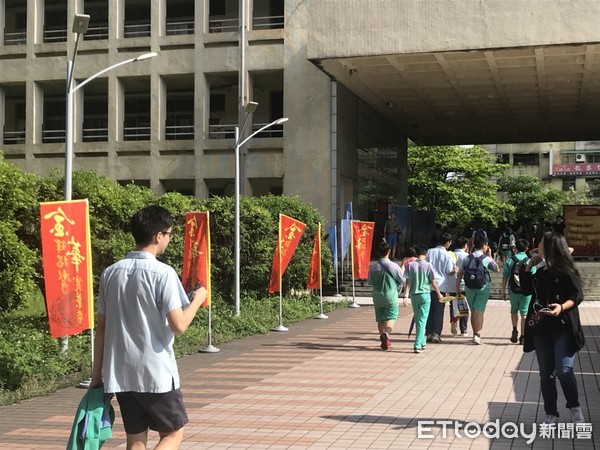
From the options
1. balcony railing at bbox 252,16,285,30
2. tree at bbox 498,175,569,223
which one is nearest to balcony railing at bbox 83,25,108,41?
balcony railing at bbox 252,16,285,30

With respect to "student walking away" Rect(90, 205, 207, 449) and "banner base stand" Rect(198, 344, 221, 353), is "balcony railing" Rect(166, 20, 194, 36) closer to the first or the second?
"banner base stand" Rect(198, 344, 221, 353)

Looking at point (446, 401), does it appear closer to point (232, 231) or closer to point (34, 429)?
point (34, 429)

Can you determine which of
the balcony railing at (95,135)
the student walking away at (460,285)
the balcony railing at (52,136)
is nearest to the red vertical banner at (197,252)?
the student walking away at (460,285)

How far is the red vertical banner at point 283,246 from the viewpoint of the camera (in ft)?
58.7

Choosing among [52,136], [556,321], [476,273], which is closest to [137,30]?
[52,136]

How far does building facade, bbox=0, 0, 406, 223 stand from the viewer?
3328 centimetres

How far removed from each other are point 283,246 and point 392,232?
54.1ft

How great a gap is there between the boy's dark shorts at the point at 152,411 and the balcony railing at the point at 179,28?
3313 cm

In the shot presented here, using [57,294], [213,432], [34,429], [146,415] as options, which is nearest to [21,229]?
[57,294]

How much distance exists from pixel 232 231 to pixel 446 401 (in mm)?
14065

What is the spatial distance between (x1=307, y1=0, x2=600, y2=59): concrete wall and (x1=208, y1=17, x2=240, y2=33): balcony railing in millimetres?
8124

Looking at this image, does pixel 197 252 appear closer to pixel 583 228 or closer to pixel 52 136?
pixel 583 228

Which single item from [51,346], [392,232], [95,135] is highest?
[95,135]

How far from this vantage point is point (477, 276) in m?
14.6
